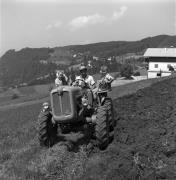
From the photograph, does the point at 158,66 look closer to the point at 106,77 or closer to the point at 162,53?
the point at 162,53

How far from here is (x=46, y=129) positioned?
10.2 m

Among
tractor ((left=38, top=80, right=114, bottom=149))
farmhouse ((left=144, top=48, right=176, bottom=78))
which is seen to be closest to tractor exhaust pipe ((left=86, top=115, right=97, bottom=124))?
tractor ((left=38, top=80, right=114, bottom=149))

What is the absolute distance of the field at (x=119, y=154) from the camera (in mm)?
7535

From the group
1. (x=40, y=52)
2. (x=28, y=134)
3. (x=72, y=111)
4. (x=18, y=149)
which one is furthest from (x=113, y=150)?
(x=40, y=52)

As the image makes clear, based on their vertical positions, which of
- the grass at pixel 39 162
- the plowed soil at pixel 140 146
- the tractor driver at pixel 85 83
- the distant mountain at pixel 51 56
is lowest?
the distant mountain at pixel 51 56

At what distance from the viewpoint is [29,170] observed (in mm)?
8695

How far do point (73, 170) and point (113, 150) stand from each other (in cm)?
98

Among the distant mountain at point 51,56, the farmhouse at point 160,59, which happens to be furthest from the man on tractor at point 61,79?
the distant mountain at point 51,56

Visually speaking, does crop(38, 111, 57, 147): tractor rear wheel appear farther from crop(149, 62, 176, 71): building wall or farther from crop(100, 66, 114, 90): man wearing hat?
crop(149, 62, 176, 71): building wall

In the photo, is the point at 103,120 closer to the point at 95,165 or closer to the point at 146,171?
the point at 95,165

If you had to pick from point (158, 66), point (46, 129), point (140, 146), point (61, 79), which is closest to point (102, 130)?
point (140, 146)

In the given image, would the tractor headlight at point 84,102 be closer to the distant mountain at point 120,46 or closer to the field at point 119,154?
the field at point 119,154

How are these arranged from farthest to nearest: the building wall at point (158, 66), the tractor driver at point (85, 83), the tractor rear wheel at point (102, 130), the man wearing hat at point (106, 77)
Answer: the building wall at point (158, 66) → the tractor driver at point (85, 83) → the man wearing hat at point (106, 77) → the tractor rear wheel at point (102, 130)

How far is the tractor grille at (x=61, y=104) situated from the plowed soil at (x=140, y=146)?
1.20m
